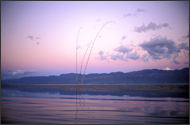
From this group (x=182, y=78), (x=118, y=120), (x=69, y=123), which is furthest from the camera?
(x=182, y=78)

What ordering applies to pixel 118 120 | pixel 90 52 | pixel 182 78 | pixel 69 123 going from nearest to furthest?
pixel 69 123, pixel 118 120, pixel 90 52, pixel 182 78

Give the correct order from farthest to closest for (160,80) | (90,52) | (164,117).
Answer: (160,80), (90,52), (164,117)

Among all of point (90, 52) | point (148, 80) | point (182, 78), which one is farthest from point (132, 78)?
point (90, 52)

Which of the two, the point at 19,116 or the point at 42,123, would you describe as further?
the point at 19,116

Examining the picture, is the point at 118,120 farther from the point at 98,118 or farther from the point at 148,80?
the point at 148,80

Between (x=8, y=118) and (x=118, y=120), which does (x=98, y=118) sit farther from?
(x=8, y=118)

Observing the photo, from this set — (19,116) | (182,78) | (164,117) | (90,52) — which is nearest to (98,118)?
(164,117)

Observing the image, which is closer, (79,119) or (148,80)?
(79,119)

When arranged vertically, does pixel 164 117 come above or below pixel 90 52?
below

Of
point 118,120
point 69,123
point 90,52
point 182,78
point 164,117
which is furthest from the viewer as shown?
point 182,78
